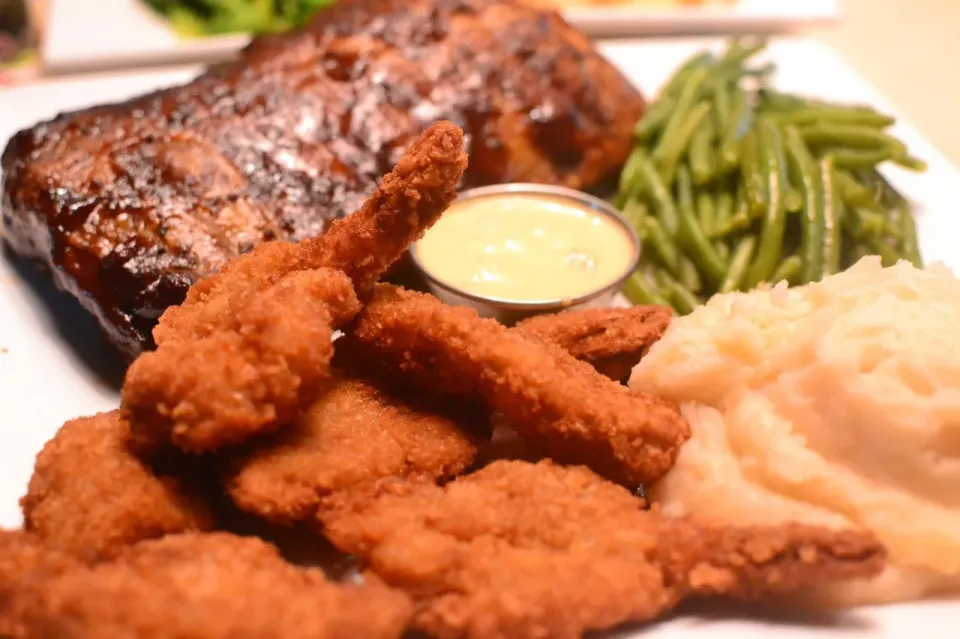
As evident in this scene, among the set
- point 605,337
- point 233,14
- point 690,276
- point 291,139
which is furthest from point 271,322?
point 233,14

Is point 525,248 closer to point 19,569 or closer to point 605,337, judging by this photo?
point 605,337

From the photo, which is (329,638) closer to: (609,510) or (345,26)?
(609,510)

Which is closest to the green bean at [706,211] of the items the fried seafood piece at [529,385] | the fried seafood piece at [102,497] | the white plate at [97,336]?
the white plate at [97,336]

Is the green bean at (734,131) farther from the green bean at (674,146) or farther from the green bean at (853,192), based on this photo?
the green bean at (853,192)

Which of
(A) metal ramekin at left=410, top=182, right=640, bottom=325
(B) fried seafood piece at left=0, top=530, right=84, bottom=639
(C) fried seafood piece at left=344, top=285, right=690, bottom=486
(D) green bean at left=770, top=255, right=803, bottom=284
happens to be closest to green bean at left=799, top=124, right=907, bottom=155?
(D) green bean at left=770, top=255, right=803, bottom=284

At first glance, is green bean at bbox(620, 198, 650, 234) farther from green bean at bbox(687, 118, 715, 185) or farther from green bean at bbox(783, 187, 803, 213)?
green bean at bbox(783, 187, 803, 213)
